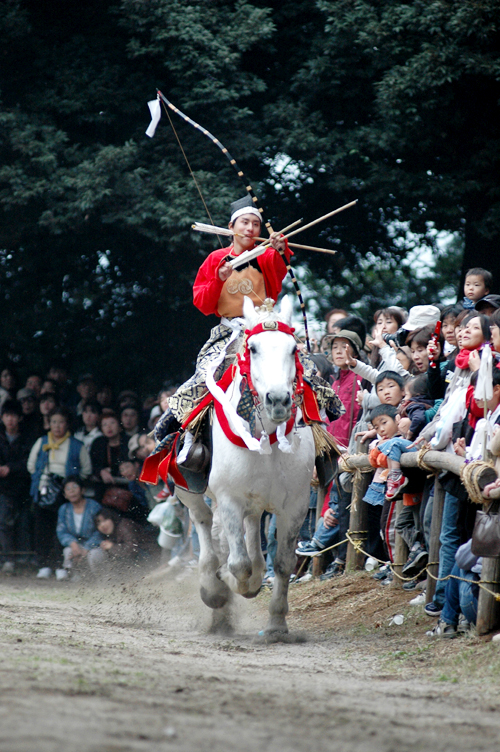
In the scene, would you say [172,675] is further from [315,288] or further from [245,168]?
[315,288]

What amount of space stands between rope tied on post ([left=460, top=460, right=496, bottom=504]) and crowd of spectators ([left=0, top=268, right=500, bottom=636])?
273 mm

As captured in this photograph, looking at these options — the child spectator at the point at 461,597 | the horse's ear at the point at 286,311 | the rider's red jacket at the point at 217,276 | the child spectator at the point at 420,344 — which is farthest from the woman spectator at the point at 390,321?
the child spectator at the point at 461,597

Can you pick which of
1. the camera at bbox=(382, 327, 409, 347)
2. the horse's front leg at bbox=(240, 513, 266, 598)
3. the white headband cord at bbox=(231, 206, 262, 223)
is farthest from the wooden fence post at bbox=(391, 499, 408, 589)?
the white headband cord at bbox=(231, 206, 262, 223)

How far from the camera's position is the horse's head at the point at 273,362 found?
19.2 ft

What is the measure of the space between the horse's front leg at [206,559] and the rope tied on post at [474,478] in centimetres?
227

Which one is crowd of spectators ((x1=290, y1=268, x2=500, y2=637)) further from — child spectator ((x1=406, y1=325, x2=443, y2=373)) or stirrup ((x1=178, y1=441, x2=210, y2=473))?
stirrup ((x1=178, y1=441, x2=210, y2=473))

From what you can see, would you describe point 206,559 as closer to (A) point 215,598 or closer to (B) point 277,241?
(A) point 215,598

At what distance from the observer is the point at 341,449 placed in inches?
319

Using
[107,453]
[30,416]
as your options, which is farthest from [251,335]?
[30,416]

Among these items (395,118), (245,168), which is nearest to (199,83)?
(245,168)

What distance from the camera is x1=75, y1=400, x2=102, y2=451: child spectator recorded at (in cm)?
1365

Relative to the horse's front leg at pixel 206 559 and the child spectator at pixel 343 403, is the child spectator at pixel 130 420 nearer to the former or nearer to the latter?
the child spectator at pixel 343 403

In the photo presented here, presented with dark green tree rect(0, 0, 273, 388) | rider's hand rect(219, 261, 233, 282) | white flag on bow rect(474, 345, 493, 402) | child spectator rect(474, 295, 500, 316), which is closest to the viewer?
white flag on bow rect(474, 345, 493, 402)

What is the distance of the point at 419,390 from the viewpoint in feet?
26.2
